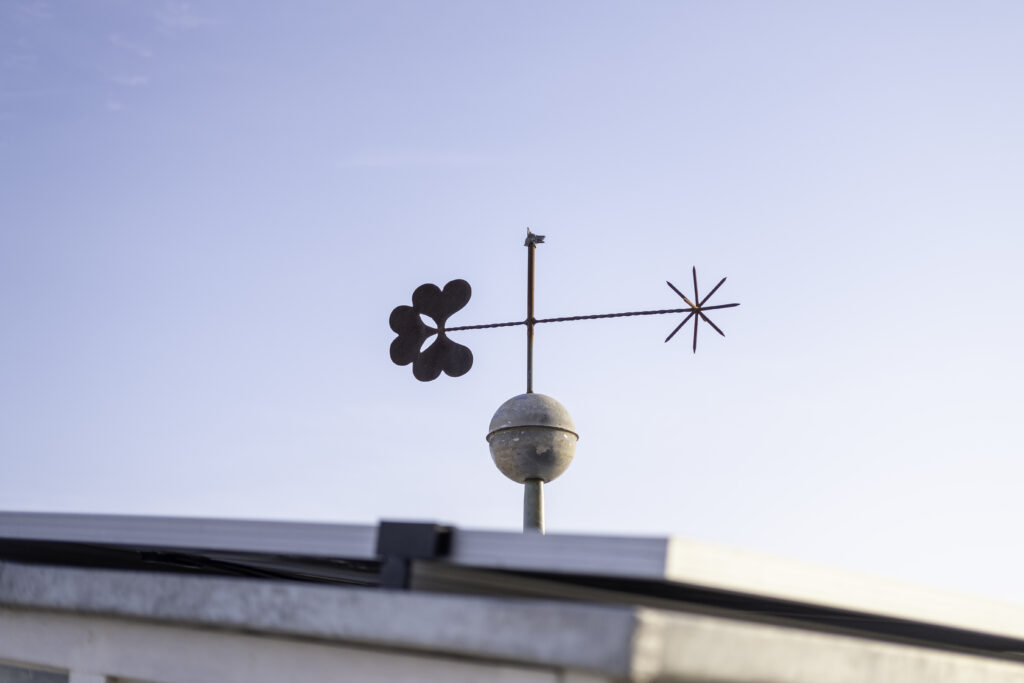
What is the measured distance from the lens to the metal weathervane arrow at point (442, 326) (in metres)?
8.37

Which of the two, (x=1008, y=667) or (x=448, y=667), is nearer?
(x=448, y=667)

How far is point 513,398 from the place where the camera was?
8680 millimetres

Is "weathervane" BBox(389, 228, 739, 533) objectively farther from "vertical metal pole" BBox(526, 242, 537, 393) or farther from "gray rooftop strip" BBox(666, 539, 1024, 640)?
"gray rooftop strip" BBox(666, 539, 1024, 640)

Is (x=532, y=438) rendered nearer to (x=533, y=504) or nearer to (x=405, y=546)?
(x=533, y=504)

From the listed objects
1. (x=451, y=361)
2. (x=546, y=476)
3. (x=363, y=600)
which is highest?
(x=451, y=361)

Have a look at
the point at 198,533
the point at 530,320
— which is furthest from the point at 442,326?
the point at 198,533

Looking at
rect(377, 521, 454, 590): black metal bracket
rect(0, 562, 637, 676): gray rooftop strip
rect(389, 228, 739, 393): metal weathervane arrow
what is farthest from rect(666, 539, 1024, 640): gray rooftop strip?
rect(389, 228, 739, 393): metal weathervane arrow

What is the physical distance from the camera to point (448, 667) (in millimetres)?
3826

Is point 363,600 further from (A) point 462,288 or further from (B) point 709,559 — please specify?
(A) point 462,288

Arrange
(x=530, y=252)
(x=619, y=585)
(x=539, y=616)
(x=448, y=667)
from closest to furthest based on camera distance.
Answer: (x=539, y=616) → (x=448, y=667) → (x=619, y=585) → (x=530, y=252)

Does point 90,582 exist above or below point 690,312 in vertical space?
below

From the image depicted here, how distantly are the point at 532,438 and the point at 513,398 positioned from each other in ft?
1.34

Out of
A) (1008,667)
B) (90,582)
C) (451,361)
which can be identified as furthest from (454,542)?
(451,361)

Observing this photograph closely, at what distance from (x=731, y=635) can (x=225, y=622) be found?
204cm
